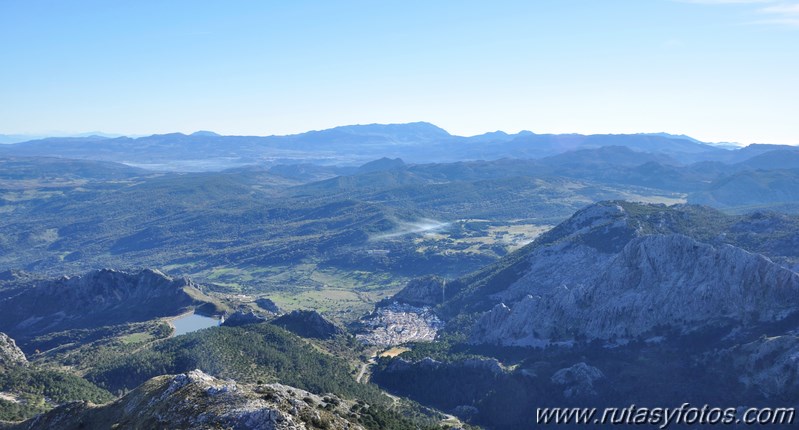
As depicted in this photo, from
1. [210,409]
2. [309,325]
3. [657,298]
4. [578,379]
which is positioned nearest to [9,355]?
[309,325]

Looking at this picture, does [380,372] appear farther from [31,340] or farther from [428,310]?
[31,340]

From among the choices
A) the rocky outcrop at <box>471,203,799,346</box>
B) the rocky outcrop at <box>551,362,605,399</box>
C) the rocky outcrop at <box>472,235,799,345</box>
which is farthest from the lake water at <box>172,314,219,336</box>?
the rocky outcrop at <box>551,362,605,399</box>

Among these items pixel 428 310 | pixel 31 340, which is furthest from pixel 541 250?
pixel 31 340

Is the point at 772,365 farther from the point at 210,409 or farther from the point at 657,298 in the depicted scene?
the point at 210,409

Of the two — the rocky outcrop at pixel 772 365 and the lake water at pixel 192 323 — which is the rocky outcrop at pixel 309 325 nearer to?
the lake water at pixel 192 323

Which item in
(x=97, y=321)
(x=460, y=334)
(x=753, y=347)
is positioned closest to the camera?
(x=753, y=347)

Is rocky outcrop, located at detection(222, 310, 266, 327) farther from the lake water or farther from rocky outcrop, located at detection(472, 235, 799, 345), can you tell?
rocky outcrop, located at detection(472, 235, 799, 345)

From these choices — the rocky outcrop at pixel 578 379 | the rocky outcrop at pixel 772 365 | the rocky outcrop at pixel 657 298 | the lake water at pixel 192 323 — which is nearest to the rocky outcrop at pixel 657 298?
the rocky outcrop at pixel 657 298
